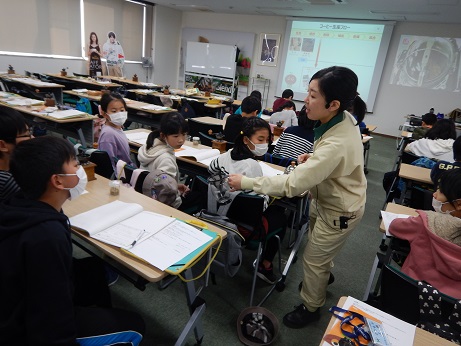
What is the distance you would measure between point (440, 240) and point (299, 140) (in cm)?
164

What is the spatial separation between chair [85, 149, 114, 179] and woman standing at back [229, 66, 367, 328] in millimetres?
971

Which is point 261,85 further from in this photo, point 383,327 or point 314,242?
point 383,327

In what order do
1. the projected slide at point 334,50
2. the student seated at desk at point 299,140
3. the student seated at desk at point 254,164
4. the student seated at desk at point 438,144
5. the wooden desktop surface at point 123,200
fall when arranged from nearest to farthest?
the wooden desktop surface at point 123,200 → the student seated at desk at point 254,164 → the student seated at desk at point 299,140 → the student seated at desk at point 438,144 → the projected slide at point 334,50

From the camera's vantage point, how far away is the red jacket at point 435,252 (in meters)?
1.33

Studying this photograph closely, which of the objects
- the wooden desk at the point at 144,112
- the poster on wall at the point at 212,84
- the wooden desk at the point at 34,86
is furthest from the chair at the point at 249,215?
the poster on wall at the point at 212,84

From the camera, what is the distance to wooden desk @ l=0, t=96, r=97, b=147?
3.49m

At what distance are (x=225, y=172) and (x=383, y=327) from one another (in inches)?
44.1

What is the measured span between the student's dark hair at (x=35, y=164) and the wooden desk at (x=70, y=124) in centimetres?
268

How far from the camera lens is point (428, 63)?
7816 mm

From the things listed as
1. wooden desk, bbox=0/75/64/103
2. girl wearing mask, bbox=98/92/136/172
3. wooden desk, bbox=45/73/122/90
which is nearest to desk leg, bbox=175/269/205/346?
girl wearing mask, bbox=98/92/136/172

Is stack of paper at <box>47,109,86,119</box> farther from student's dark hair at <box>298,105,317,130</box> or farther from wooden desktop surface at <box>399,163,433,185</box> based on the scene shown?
wooden desktop surface at <box>399,163,433,185</box>

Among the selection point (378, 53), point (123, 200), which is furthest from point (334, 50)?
point (123, 200)

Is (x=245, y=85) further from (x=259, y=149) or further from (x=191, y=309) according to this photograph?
(x=191, y=309)

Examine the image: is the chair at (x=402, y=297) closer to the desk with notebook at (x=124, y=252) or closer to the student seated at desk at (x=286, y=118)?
the desk with notebook at (x=124, y=252)
